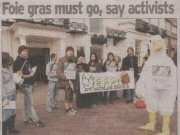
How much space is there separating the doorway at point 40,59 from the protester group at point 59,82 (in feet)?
0.12

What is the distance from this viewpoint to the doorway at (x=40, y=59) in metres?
3.63

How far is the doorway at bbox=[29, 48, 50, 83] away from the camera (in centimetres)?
363

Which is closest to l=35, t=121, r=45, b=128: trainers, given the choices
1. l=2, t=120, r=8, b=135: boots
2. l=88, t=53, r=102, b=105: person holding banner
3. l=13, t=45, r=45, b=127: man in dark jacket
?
l=13, t=45, r=45, b=127: man in dark jacket

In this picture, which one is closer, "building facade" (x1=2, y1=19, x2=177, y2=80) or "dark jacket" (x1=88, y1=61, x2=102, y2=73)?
"building facade" (x1=2, y1=19, x2=177, y2=80)

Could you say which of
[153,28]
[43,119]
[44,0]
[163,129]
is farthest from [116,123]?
[44,0]

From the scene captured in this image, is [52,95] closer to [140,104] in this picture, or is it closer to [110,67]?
[110,67]

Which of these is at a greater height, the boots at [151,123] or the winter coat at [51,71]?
the winter coat at [51,71]

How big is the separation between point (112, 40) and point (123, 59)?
10.9 inches

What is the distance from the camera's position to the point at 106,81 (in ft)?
13.3

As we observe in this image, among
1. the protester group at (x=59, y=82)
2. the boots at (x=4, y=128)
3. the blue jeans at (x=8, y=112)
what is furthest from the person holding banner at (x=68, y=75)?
the boots at (x=4, y=128)

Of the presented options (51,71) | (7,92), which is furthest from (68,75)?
(7,92)

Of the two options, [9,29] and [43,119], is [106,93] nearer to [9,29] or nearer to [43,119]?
[43,119]

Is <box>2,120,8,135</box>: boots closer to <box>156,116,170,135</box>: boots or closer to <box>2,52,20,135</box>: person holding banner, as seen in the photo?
<box>2,52,20,135</box>: person holding banner

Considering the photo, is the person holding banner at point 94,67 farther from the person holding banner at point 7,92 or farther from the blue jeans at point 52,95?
the person holding banner at point 7,92
